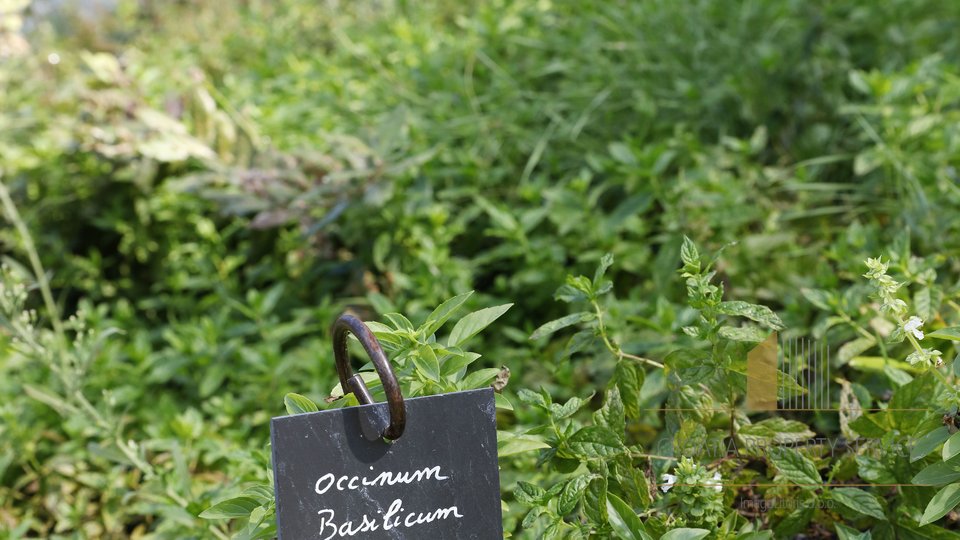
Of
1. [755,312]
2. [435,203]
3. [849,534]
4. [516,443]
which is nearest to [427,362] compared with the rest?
[516,443]

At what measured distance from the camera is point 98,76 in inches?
114

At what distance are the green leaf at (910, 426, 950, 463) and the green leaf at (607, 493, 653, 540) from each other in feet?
1.03

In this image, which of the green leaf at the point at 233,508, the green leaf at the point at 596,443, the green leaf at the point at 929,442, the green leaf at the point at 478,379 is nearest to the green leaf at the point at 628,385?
the green leaf at the point at 596,443

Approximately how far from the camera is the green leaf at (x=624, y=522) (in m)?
1.02

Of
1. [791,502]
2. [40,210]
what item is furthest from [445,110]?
[791,502]

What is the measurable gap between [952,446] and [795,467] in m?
0.21

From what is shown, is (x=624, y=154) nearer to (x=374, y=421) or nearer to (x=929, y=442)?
(x=929, y=442)

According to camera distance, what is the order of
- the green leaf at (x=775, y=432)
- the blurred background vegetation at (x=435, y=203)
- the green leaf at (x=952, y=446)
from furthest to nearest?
the blurred background vegetation at (x=435, y=203), the green leaf at (x=775, y=432), the green leaf at (x=952, y=446)

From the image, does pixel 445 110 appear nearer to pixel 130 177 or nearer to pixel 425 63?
pixel 425 63

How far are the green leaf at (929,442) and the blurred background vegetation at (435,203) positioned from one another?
493 millimetres

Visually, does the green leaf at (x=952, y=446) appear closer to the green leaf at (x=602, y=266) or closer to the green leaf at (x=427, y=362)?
the green leaf at (x=602, y=266)

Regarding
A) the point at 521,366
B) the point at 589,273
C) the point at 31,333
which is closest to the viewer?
the point at 31,333

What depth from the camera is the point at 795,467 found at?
110cm

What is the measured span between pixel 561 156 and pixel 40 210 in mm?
1730
